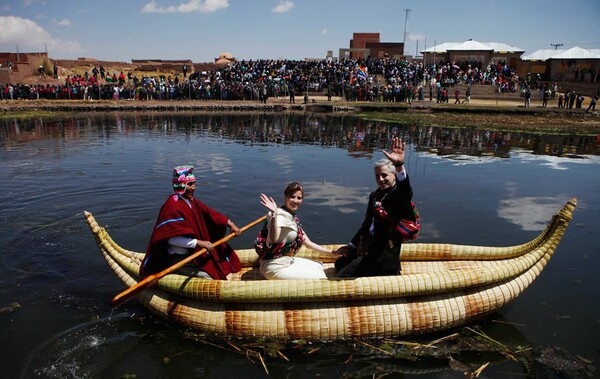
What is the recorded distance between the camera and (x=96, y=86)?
3494 cm

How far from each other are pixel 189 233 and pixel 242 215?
4016 mm

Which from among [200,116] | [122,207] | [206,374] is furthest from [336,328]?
[200,116]

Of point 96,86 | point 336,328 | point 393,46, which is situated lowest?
point 336,328

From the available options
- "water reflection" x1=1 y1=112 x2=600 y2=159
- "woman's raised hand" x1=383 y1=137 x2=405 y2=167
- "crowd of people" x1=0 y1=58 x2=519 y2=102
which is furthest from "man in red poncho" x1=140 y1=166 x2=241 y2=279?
"crowd of people" x1=0 y1=58 x2=519 y2=102

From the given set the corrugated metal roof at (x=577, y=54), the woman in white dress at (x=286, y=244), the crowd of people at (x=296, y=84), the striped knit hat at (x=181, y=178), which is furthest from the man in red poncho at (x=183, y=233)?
the corrugated metal roof at (x=577, y=54)

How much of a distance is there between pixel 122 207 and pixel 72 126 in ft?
53.0

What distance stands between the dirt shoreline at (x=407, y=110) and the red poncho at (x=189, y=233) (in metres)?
20.7

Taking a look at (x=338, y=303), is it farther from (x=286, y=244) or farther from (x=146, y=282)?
(x=146, y=282)

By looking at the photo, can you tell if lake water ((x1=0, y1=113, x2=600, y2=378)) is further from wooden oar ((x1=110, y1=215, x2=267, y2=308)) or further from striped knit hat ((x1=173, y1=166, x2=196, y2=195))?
striped knit hat ((x1=173, y1=166, x2=196, y2=195))

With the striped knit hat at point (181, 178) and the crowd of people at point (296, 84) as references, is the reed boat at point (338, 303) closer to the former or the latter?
the striped knit hat at point (181, 178)

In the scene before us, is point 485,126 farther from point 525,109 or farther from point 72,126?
point 72,126

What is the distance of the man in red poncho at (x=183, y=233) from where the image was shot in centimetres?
473

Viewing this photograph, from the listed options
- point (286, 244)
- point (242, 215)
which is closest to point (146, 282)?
point (286, 244)

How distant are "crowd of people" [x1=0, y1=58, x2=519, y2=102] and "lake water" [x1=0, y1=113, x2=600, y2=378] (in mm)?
14393
